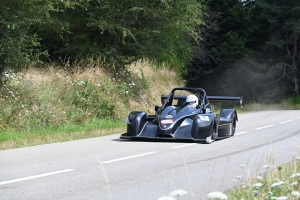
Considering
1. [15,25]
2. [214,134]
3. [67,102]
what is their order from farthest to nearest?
[67,102] < [15,25] < [214,134]

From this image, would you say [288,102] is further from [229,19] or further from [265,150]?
[265,150]

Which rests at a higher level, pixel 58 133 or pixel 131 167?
pixel 131 167

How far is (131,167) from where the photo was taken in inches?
431

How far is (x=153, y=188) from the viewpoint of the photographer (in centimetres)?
876

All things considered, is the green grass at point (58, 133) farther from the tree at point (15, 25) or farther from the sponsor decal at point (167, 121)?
the sponsor decal at point (167, 121)

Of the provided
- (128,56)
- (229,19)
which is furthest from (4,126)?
(229,19)

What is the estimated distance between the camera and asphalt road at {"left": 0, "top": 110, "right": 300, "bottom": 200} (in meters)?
8.52

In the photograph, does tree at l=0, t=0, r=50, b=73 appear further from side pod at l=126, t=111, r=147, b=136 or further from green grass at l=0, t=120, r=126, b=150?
side pod at l=126, t=111, r=147, b=136

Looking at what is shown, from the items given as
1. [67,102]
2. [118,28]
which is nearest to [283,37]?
[118,28]

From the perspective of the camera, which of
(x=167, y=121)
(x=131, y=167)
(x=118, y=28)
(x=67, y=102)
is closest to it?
(x=131, y=167)

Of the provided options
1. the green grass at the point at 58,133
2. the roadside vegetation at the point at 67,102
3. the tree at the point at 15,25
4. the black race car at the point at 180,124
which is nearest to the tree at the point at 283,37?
the roadside vegetation at the point at 67,102

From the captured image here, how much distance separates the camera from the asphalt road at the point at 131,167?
8516mm

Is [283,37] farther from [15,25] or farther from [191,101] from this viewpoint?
[191,101]

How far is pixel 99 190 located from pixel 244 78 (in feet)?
115
